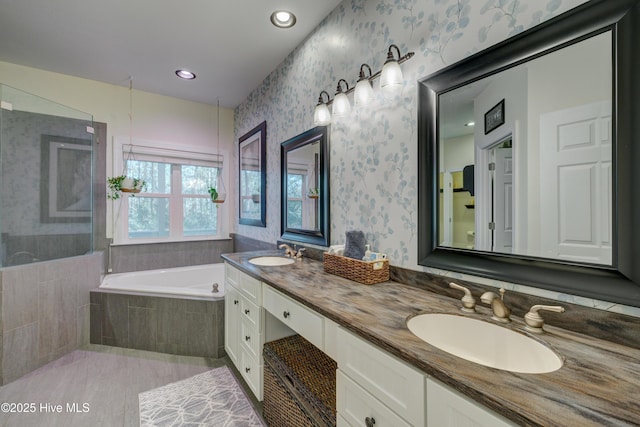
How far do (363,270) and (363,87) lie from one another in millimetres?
976

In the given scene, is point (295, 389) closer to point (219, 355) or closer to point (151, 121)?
point (219, 355)

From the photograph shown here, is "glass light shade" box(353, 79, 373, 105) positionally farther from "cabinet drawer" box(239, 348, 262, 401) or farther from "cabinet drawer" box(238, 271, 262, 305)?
"cabinet drawer" box(239, 348, 262, 401)

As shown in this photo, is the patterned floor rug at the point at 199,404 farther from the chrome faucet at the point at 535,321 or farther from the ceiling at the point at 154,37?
the ceiling at the point at 154,37

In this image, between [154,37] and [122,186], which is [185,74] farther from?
[122,186]

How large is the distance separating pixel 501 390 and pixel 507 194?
0.70 meters

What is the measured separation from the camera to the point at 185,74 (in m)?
2.76

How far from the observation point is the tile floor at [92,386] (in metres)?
1.62

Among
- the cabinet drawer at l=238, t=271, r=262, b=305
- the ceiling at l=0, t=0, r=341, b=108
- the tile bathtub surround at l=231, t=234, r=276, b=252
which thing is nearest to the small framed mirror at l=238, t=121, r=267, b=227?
the tile bathtub surround at l=231, t=234, r=276, b=252

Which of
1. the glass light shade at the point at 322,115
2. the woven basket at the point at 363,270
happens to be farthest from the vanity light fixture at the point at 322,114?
the woven basket at the point at 363,270

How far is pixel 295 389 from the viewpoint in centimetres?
128

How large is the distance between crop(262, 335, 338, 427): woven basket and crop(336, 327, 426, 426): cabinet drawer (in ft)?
1.14

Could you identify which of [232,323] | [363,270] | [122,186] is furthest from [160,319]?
[363,270]

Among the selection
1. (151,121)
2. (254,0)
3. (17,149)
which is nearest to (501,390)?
(254,0)

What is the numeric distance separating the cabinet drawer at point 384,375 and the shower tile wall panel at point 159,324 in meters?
1.65
